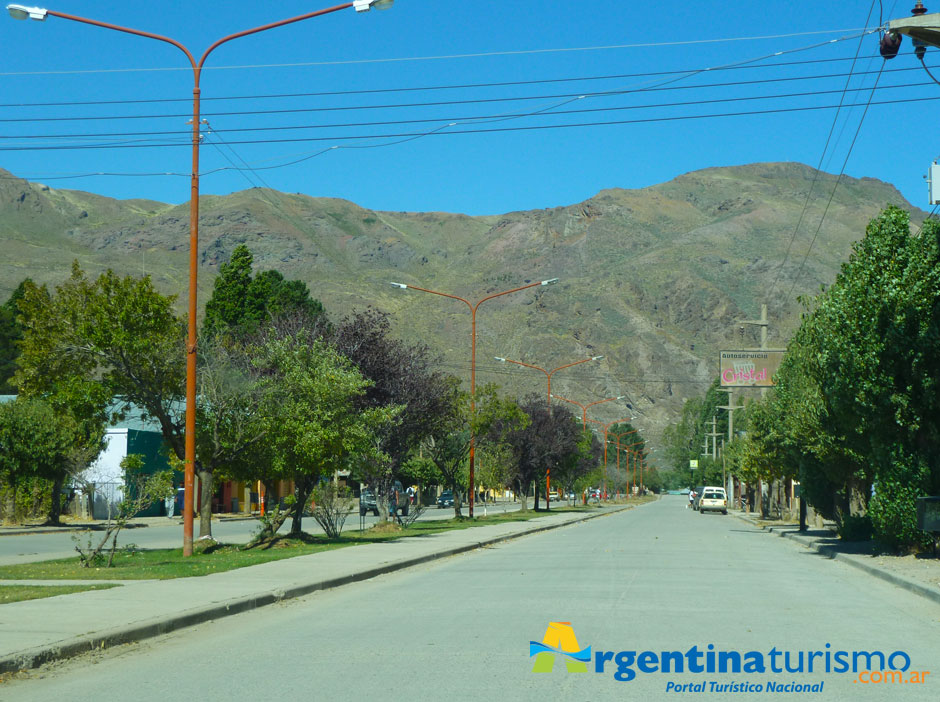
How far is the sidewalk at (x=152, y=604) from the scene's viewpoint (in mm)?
10195

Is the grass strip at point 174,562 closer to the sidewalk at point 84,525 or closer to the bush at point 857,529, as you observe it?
the bush at point 857,529

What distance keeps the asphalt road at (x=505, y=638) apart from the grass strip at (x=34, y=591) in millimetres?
2967

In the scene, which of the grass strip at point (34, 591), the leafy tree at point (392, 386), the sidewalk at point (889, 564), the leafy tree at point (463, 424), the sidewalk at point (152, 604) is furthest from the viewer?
the leafy tree at point (463, 424)

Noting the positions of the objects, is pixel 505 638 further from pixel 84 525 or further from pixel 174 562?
pixel 84 525

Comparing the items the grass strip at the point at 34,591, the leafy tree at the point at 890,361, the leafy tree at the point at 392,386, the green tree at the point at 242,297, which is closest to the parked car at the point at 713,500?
the green tree at the point at 242,297

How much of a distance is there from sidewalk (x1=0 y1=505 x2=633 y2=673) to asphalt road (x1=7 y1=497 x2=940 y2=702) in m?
0.23

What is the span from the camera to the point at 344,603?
576 inches

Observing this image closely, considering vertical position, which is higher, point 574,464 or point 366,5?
point 366,5

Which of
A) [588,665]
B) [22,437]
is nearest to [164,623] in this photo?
[588,665]

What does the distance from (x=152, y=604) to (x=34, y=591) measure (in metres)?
2.52

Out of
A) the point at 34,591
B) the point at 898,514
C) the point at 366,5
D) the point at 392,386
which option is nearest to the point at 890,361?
the point at 898,514

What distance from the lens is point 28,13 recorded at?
19453mm

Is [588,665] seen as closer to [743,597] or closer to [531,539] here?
[743,597]

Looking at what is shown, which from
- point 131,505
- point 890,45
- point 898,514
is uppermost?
point 890,45
